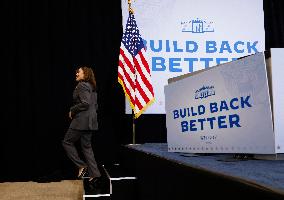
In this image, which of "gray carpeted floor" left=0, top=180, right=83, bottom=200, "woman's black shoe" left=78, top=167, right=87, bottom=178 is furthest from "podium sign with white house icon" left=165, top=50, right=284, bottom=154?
"woman's black shoe" left=78, top=167, right=87, bottom=178

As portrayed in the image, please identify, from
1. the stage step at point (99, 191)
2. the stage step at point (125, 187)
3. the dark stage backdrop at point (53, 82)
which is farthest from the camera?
the dark stage backdrop at point (53, 82)

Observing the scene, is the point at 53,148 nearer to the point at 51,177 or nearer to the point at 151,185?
the point at 51,177

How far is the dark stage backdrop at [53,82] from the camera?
3.93 m

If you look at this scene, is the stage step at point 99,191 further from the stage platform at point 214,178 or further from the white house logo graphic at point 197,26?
the white house logo graphic at point 197,26

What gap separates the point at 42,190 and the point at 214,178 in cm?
281

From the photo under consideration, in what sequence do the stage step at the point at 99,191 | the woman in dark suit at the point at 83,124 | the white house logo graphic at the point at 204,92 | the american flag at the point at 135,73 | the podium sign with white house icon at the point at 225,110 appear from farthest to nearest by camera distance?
1. the american flag at the point at 135,73
2. the woman in dark suit at the point at 83,124
3. the stage step at the point at 99,191
4. the white house logo graphic at the point at 204,92
5. the podium sign with white house icon at the point at 225,110

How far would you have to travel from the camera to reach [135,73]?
348 cm

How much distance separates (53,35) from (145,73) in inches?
53.7

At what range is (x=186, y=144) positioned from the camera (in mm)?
1312

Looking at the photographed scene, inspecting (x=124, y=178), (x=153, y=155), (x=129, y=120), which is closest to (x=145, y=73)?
(x=129, y=120)

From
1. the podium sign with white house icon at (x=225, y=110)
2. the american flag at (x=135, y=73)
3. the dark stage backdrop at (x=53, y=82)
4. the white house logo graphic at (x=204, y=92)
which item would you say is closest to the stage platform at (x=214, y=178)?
the podium sign with white house icon at (x=225, y=110)

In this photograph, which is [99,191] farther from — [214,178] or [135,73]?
[214,178]

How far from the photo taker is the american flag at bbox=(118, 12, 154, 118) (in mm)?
3408

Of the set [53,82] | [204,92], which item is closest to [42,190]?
[53,82]
